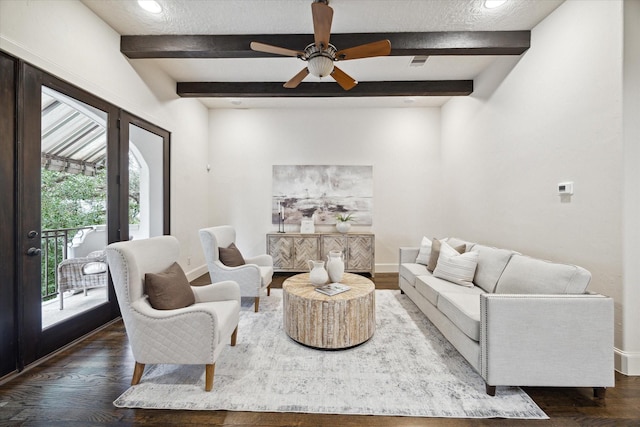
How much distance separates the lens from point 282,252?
4.78 m

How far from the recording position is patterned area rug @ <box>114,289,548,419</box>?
67.1 inches

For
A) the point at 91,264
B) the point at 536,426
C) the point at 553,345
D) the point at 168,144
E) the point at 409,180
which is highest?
the point at 168,144

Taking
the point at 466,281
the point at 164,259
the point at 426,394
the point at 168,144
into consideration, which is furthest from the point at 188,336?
the point at 168,144

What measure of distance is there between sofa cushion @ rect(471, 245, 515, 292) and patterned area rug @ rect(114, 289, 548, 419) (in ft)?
2.40

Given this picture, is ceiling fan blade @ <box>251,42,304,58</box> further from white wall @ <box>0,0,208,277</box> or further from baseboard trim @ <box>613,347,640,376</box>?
baseboard trim @ <box>613,347,640,376</box>

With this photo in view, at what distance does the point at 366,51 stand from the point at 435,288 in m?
2.34

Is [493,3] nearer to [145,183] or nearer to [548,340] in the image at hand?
[548,340]

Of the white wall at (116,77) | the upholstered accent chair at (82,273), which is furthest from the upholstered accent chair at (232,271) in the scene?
the white wall at (116,77)

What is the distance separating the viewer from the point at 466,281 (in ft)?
9.41

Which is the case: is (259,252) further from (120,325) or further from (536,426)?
(536,426)

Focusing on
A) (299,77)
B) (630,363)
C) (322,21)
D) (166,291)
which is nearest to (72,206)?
(166,291)

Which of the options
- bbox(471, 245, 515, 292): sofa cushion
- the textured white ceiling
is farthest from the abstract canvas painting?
the textured white ceiling

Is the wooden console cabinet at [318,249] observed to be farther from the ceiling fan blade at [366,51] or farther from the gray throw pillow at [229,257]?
the ceiling fan blade at [366,51]

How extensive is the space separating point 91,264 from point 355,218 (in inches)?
153
